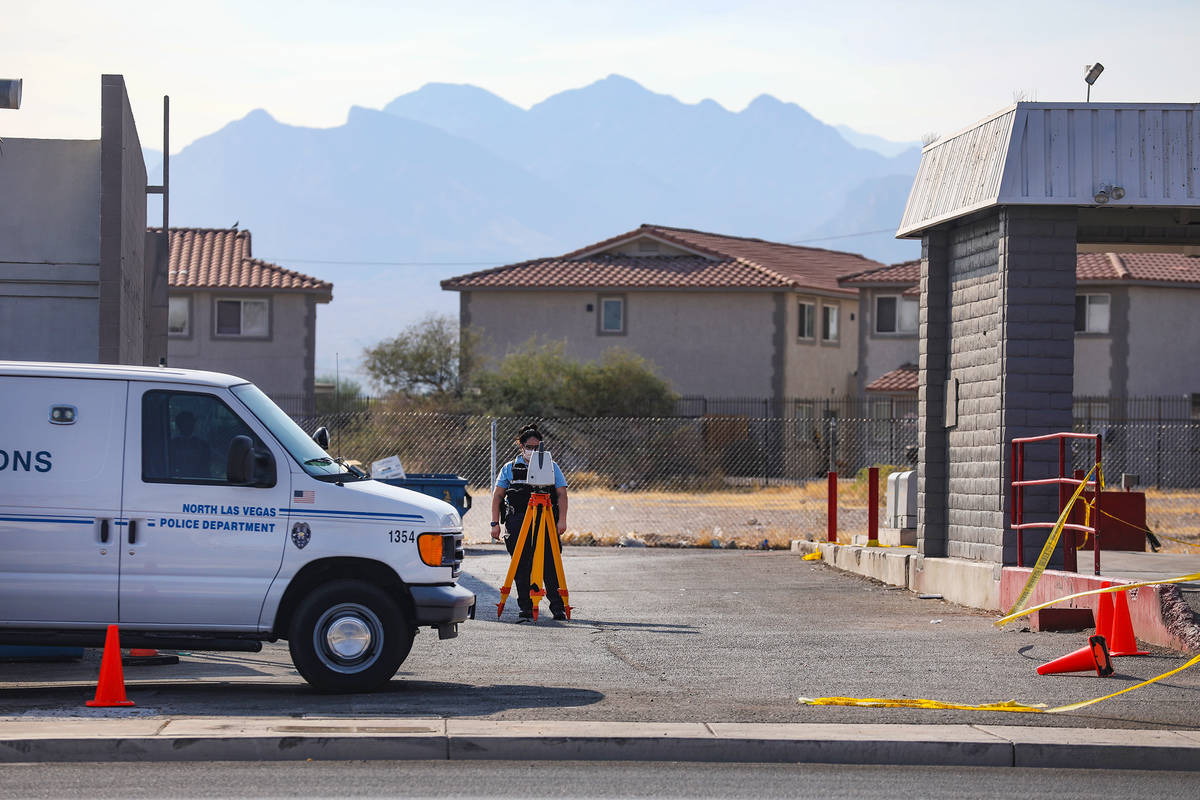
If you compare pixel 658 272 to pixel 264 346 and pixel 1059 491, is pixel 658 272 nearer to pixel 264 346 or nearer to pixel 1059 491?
pixel 264 346

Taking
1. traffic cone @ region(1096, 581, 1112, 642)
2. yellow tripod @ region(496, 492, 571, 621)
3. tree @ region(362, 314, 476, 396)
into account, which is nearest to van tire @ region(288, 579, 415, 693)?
yellow tripod @ region(496, 492, 571, 621)

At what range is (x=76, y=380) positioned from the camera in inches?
377

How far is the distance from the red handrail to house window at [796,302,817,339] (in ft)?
112

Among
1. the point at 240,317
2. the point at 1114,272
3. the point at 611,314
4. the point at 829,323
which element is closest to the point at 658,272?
the point at 611,314

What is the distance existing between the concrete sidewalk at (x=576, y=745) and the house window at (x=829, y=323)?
4218 centimetres

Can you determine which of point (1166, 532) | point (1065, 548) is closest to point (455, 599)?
point (1065, 548)

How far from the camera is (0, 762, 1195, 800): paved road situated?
23.5 feet

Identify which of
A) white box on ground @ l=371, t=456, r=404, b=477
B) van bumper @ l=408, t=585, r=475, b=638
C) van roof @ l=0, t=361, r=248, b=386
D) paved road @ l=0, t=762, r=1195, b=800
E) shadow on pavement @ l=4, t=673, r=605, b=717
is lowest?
paved road @ l=0, t=762, r=1195, b=800

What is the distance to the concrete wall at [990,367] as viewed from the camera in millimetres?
14180

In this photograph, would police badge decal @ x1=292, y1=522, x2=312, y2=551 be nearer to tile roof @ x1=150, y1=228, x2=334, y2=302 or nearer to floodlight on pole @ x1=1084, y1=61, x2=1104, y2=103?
floodlight on pole @ x1=1084, y1=61, x2=1104, y2=103

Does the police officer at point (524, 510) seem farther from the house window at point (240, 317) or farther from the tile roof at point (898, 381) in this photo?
the house window at point (240, 317)

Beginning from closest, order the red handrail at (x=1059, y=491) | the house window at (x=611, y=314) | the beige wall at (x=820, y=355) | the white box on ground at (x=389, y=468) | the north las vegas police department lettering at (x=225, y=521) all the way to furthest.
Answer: the north las vegas police department lettering at (x=225, y=521) → the red handrail at (x=1059, y=491) → the white box on ground at (x=389, y=468) → the beige wall at (x=820, y=355) → the house window at (x=611, y=314)

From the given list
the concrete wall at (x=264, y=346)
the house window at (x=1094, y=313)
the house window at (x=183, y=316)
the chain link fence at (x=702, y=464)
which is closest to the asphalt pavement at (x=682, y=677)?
the chain link fence at (x=702, y=464)

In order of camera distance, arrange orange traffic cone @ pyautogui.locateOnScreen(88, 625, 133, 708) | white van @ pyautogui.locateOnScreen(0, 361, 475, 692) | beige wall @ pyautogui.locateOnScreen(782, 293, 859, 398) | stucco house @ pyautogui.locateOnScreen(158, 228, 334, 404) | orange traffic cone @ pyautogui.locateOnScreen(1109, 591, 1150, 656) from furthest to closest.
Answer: beige wall @ pyautogui.locateOnScreen(782, 293, 859, 398)
stucco house @ pyautogui.locateOnScreen(158, 228, 334, 404)
orange traffic cone @ pyautogui.locateOnScreen(1109, 591, 1150, 656)
white van @ pyautogui.locateOnScreen(0, 361, 475, 692)
orange traffic cone @ pyautogui.locateOnScreen(88, 625, 133, 708)
